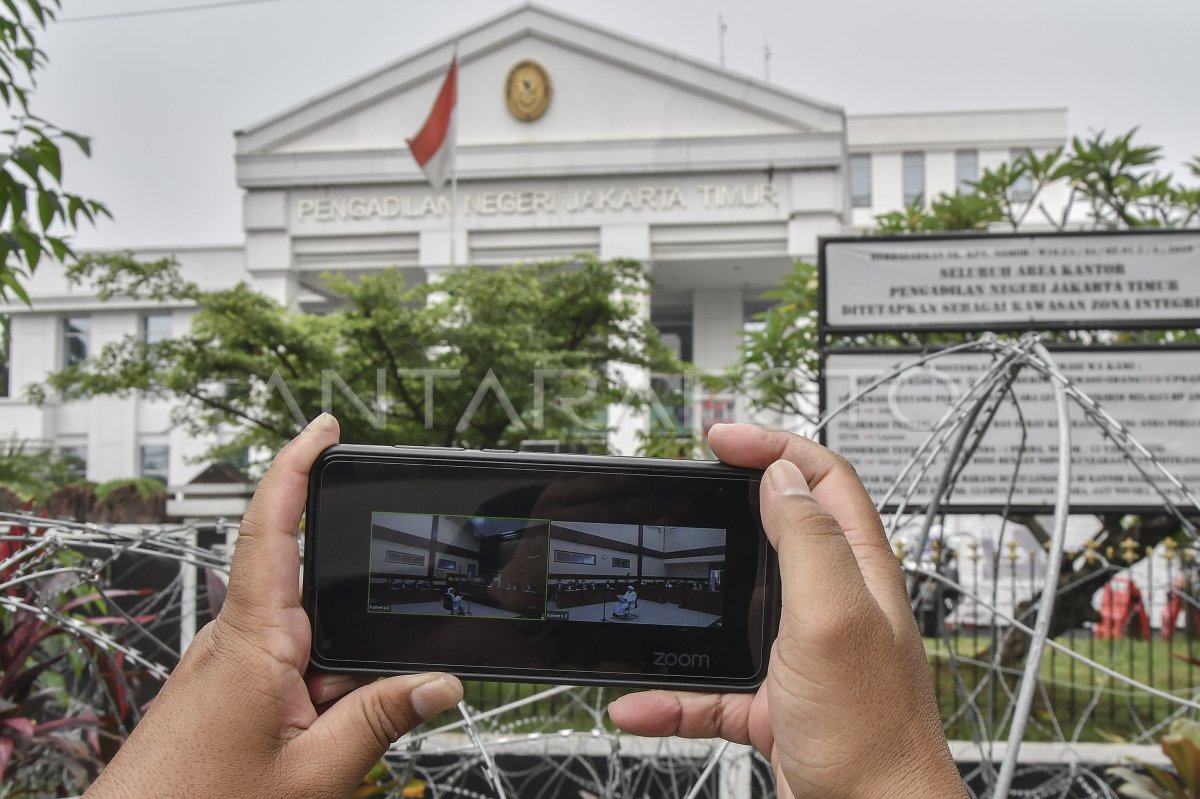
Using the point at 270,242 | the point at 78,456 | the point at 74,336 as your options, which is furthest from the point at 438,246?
the point at 78,456

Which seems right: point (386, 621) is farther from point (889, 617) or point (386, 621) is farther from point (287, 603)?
point (889, 617)

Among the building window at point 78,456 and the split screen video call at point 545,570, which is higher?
the split screen video call at point 545,570

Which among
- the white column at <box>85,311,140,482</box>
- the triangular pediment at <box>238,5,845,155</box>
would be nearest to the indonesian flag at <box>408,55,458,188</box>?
the triangular pediment at <box>238,5,845,155</box>

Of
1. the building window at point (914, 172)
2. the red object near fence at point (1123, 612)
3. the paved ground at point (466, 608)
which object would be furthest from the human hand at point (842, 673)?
the building window at point (914, 172)

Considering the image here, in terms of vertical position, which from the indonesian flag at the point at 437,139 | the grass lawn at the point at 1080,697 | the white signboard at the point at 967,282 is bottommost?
the grass lawn at the point at 1080,697

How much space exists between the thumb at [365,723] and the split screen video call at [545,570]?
0.38ft

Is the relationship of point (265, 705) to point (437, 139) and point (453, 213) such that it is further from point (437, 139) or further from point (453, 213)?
point (453, 213)

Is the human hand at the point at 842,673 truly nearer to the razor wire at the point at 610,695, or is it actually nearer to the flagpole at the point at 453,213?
the razor wire at the point at 610,695

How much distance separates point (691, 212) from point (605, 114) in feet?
10.5

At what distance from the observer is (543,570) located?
4.06 feet

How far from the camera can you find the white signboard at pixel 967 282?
552 centimetres

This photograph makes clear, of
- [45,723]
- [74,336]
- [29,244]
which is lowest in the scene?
[45,723]

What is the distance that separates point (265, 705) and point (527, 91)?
891 inches

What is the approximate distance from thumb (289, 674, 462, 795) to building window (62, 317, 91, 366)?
30.4 meters
